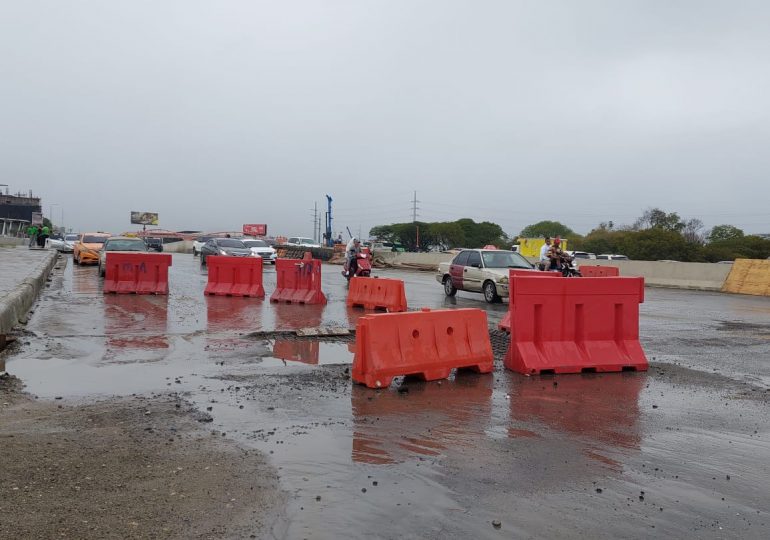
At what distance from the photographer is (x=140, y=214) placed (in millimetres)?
158875

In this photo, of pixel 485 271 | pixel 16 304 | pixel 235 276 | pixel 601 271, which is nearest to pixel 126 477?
pixel 16 304

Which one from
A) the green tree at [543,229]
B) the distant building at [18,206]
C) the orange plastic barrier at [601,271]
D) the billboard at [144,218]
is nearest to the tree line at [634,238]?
the green tree at [543,229]

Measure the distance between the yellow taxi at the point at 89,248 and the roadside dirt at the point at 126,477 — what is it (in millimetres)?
27203

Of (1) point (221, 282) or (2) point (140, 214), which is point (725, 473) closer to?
(1) point (221, 282)

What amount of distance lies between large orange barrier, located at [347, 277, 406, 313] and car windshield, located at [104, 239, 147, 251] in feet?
A: 39.0

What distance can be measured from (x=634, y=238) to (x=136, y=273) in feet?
213

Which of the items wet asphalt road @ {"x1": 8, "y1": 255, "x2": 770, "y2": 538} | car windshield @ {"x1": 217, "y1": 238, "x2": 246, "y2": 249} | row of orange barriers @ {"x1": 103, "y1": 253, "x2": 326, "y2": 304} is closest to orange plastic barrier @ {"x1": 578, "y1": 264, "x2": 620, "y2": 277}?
row of orange barriers @ {"x1": 103, "y1": 253, "x2": 326, "y2": 304}

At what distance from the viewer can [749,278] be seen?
92.2 ft

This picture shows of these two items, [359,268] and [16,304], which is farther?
[359,268]

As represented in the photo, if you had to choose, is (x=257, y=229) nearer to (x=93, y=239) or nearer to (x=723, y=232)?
(x=723, y=232)

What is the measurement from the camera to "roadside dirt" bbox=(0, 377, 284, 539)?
3840 mm

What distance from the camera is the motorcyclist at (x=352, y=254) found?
2220 centimetres

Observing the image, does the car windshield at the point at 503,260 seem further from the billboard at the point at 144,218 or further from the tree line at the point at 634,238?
the billboard at the point at 144,218

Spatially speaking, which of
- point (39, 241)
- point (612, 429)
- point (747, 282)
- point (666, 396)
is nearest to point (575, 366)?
point (666, 396)
